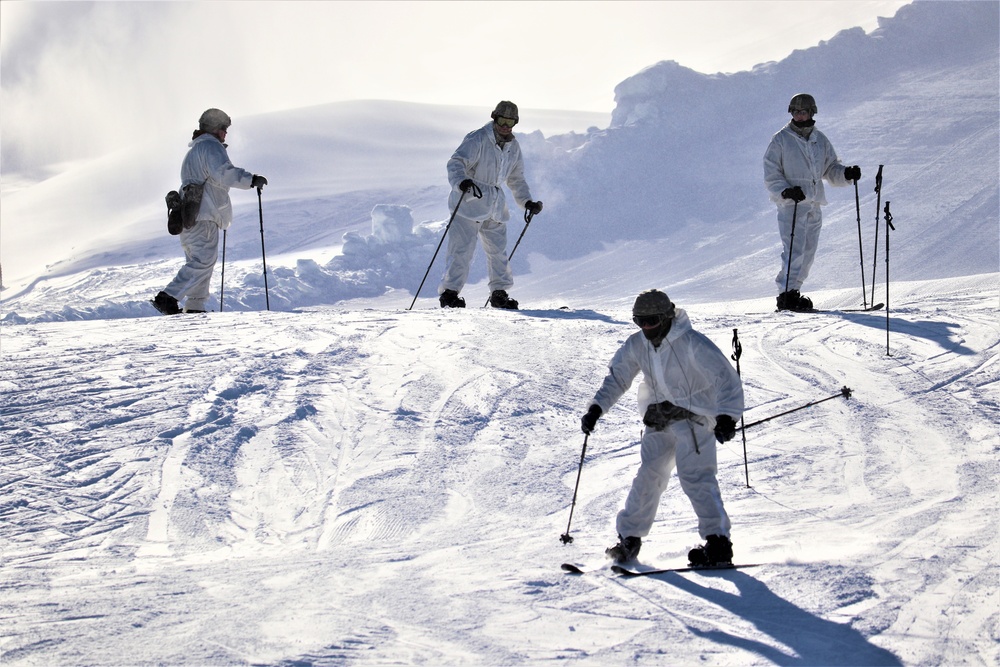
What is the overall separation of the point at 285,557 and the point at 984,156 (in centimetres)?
2332

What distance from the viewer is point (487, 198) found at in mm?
9945

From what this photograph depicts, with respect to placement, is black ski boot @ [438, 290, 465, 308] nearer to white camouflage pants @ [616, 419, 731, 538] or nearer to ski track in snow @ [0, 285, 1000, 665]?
ski track in snow @ [0, 285, 1000, 665]

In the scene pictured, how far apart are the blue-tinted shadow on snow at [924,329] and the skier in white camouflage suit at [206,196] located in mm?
5545

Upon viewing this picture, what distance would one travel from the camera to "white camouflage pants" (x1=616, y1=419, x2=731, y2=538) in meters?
4.86

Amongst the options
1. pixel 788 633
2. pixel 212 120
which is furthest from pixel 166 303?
pixel 788 633

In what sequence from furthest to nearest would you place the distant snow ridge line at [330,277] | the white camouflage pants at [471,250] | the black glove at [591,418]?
the distant snow ridge line at [330,277]
the white camouflage pants at [471,250]
the black glove at [591,418]

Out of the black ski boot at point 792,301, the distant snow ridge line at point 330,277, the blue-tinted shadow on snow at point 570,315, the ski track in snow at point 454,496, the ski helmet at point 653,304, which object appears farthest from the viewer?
the distant snow ridge line at point 330,277

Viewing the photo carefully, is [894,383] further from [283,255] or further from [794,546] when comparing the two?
[283,255]

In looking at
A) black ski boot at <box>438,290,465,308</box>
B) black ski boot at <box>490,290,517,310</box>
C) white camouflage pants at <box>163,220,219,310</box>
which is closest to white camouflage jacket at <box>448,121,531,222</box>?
black ski boot at <box>490,290,517,310</box>

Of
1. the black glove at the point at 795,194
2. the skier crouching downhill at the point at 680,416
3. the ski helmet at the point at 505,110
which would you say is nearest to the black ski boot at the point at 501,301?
the ski helmet at the point at 505,110

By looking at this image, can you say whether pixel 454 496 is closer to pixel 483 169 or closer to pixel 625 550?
pixel 625 550

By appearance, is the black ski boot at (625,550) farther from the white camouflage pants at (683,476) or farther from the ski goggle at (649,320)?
the ski goggle at (649,320)

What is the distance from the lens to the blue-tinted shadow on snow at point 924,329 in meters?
8.62

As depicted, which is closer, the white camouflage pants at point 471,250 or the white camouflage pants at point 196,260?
the white camouflage pants at point 196,260
